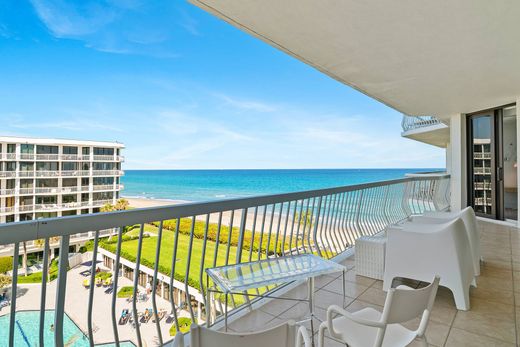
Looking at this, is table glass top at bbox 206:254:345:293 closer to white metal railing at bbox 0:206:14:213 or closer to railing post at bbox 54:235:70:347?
A: railing post at bbox 54:235:70:347

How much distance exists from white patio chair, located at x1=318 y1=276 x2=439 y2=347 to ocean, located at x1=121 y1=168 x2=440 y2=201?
30.1 meters

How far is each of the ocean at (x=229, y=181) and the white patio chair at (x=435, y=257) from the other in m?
28.9

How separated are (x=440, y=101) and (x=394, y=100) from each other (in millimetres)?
1069

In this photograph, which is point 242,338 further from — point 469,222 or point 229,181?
point 229,181

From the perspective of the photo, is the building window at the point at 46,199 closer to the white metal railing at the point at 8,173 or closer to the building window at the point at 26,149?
the white metal railing at the point at 8,173

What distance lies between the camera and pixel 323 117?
43.1m

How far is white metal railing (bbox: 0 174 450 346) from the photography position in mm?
1377

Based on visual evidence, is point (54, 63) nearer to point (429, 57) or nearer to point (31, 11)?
point (31, 11)

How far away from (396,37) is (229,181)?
39532 mm

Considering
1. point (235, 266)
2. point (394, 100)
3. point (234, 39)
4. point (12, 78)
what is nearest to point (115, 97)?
point (12, 78)

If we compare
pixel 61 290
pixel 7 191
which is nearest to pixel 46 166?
pixel 7 191

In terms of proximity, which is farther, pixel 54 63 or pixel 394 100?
pixel 54 63

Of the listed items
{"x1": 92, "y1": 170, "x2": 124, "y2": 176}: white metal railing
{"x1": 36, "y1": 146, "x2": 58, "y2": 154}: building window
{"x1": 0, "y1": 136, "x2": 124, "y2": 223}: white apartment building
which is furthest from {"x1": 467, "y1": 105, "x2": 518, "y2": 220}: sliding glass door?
{"x1": 36, "y1": 146, "x2": 58, "y2": 154}: building window

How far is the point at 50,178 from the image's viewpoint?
68.7ft
